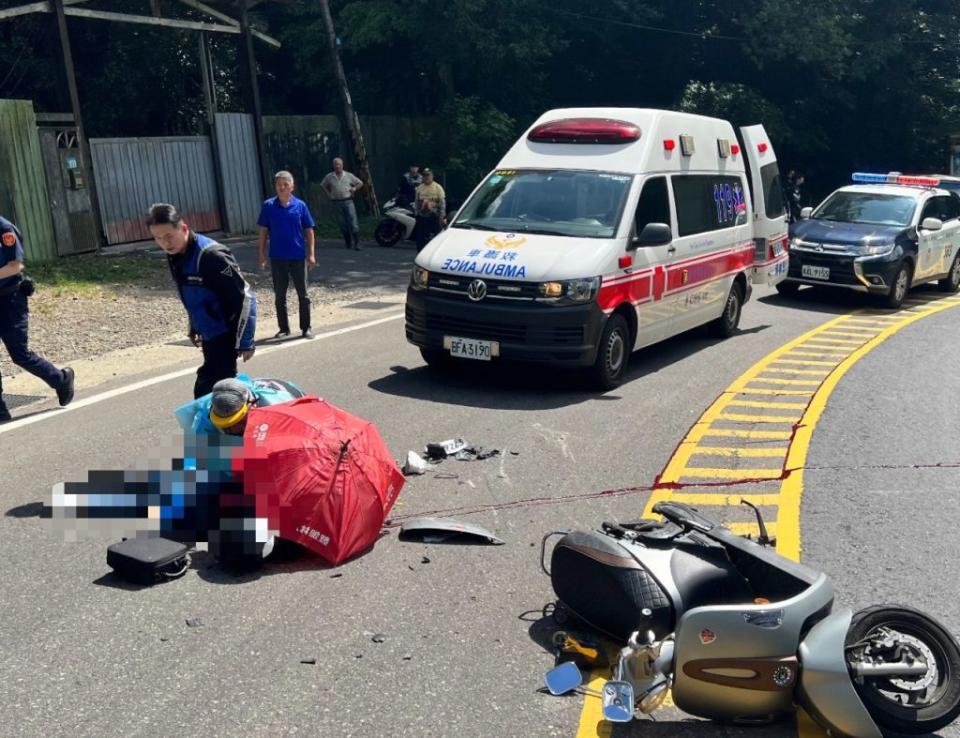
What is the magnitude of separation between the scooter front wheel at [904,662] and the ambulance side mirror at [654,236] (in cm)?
606

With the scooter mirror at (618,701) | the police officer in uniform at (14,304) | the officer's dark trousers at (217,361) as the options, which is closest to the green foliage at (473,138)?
the police officer in uniform at (14,304)

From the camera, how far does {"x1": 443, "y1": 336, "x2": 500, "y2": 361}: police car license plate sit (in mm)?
9570

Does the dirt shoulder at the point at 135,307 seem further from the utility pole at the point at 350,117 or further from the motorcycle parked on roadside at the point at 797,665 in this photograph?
the motorcycle parked on roadside at the point at 797,665

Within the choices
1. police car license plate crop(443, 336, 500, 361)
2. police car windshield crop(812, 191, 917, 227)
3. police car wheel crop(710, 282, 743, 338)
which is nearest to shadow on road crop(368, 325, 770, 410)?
police car license plate crop(443, 336, 500, 361)

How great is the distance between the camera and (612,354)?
32.7 ft

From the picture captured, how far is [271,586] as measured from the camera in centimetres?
540

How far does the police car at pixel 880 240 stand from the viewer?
51.6 feet

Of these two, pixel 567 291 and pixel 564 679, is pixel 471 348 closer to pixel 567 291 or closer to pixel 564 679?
pixel 567 291

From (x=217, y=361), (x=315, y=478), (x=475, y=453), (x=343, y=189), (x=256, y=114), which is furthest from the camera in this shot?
(x=256, y=114)

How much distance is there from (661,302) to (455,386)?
228cm

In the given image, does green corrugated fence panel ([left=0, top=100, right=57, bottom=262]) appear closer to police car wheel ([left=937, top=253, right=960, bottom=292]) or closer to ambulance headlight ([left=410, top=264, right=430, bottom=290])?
ambulance headlight ([left=410, top=264, right=430, bottom=290])

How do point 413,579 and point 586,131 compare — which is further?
point 586,131

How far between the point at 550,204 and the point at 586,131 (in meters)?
1.01

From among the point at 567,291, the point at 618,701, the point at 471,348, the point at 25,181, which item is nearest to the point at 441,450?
the point at 471,348
